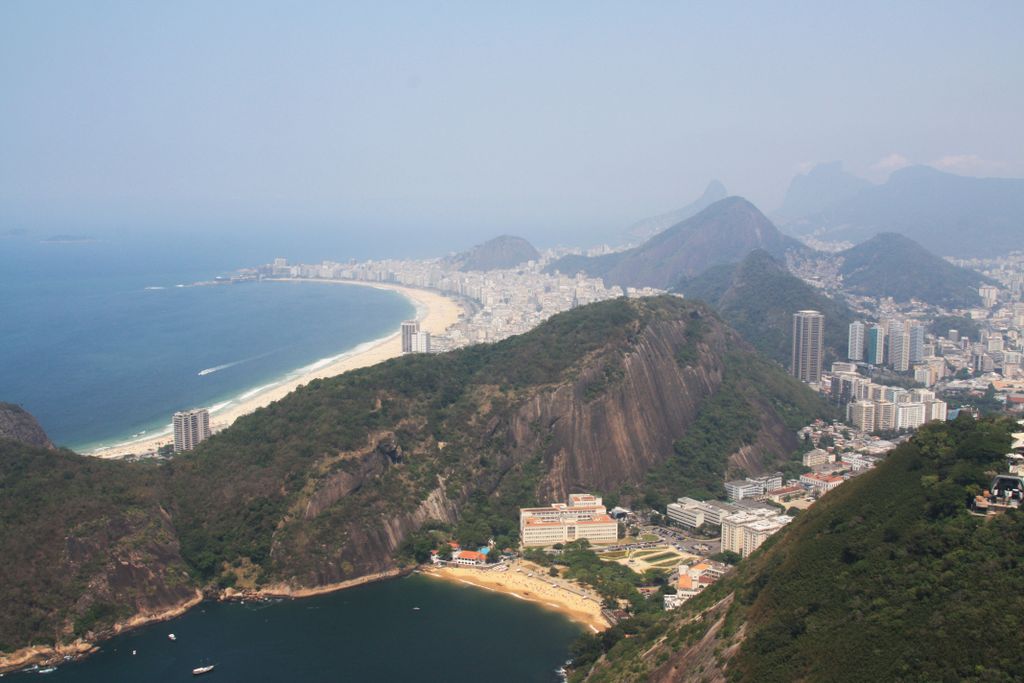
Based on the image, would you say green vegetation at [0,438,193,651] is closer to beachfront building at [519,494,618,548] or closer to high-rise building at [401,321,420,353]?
beachfront building at [519,494,618,548]

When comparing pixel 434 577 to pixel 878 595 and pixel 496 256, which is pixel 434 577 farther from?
pixel 496 256

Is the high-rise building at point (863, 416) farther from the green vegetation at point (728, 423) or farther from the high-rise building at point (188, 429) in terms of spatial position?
the high-rise building at point (188, 429)

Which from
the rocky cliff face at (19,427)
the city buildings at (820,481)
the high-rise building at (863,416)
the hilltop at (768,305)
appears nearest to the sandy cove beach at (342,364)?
the rocky cliff face at (19,427)

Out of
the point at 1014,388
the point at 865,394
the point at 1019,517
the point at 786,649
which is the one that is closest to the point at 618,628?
the point at 786,649

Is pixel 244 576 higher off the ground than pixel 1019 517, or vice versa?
pixel 1019 517

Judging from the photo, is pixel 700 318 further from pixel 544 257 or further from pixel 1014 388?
pixel 544 257

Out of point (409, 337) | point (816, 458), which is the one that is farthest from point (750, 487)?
point (409, 337)
